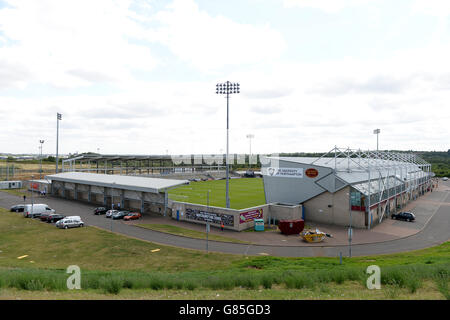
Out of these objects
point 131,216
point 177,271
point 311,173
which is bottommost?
point 177,271

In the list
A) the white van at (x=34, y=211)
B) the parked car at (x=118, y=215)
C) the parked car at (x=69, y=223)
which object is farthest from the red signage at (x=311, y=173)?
the white van at (x=34, y=211)

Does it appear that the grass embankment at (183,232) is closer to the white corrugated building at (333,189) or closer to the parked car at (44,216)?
the parked car at (44,216)

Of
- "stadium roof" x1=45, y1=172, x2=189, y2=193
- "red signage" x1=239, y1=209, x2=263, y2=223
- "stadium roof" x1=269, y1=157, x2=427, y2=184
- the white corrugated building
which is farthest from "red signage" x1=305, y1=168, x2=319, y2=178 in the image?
"stadium roof" x1=45, y1=172, x2=189, y2=193

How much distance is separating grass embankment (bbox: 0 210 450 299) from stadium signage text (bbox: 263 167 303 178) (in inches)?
Answer: 631

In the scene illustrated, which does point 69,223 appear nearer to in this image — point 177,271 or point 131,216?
point 131,216

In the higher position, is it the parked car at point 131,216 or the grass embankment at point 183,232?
the parked car at point 131,216

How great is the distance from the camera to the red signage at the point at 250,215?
1280 inches

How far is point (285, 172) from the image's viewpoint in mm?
39406

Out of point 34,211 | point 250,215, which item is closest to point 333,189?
point 250,215

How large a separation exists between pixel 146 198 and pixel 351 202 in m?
26.8

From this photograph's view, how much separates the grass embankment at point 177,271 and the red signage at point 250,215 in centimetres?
874

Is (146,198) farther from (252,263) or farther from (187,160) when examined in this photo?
(187,160)

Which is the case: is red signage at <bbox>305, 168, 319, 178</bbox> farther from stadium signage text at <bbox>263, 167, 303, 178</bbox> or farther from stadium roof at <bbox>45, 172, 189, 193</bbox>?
stadium roof at <bbox>45, 172, 189, 193</bbox>

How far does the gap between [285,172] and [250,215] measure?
911cm
